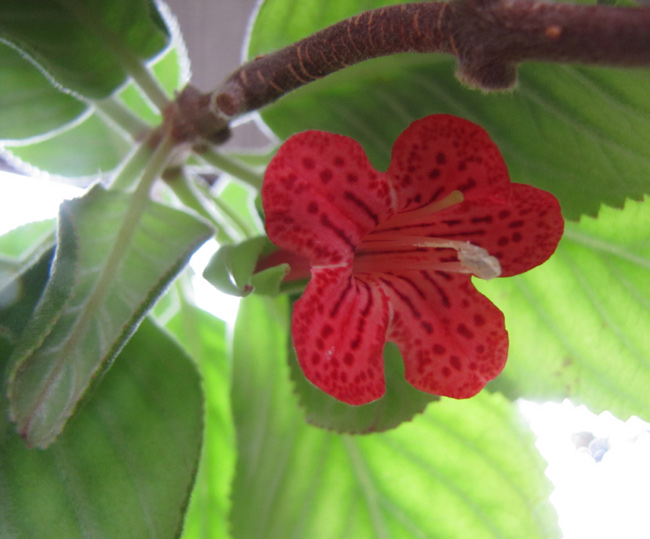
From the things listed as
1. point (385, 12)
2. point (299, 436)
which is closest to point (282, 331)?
point (299, 436)

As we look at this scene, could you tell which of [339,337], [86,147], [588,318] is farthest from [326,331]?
[86,147]

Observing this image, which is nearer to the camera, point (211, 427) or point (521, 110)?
point (521, 110)

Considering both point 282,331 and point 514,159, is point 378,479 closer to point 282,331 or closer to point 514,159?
point 282,331

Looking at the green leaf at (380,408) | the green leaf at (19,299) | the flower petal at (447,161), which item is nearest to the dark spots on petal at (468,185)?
the flower petal at (447,161)

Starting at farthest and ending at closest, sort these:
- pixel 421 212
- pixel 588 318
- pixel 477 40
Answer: pixel 588 318 → pixel 421 212 → pixel 477 40

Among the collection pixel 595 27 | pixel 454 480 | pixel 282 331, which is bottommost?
pixel 454 480

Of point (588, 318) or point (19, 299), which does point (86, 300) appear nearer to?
point (19, 299)

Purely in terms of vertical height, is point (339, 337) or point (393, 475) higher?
point (339, 337)
